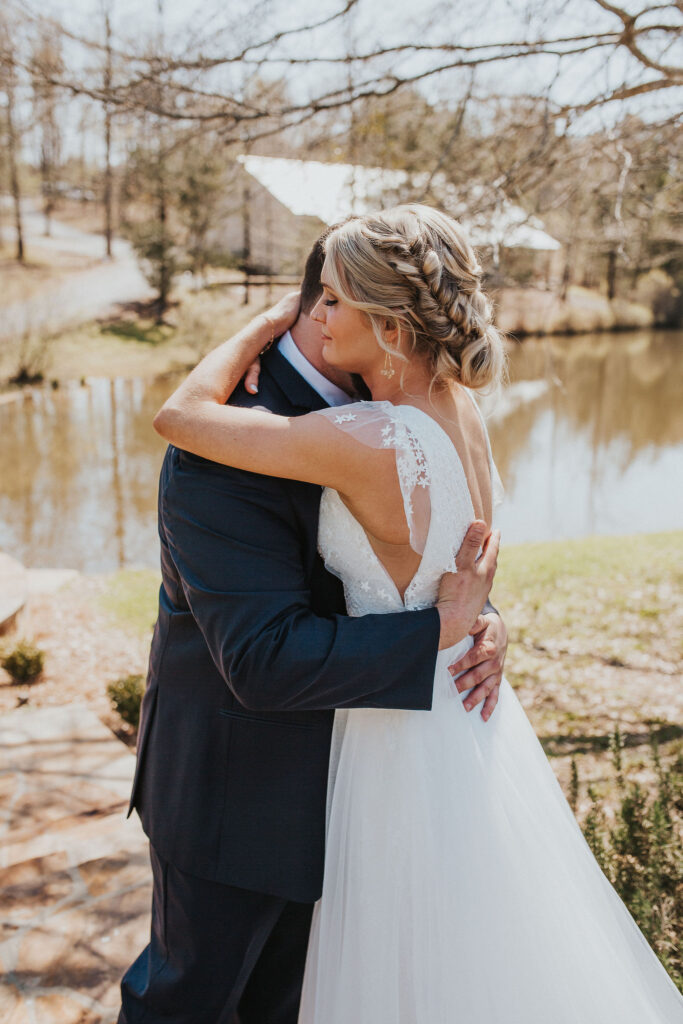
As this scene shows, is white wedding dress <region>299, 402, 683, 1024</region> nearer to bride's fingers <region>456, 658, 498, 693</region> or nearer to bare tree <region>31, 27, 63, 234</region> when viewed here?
bride's fingers <region>456, 658, 498, 693</region>

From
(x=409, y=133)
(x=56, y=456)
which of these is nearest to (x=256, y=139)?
(x=409, y=133)

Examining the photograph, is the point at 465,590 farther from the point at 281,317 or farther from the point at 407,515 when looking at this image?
the point at 281,317

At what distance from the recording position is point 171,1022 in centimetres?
201

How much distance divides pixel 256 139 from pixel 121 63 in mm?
734

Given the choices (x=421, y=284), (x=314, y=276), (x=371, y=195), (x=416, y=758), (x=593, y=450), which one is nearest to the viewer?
(x=421, y=284)

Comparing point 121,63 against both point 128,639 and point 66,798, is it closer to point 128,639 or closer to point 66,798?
point 66,798

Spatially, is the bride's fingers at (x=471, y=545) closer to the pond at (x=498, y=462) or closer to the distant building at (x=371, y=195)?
the distant building at (x=371, y=195)

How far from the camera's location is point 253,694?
1.66 metres

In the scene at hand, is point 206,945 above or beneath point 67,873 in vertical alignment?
above

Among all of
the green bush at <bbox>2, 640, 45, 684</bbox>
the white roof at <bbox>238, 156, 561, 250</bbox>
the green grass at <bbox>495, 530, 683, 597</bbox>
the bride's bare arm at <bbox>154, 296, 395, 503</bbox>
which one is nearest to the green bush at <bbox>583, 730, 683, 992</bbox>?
the bride's bare arm at <bbox>154, 296, 395, 503</bbox>

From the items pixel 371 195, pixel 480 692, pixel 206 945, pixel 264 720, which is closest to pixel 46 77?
pixel 371 195

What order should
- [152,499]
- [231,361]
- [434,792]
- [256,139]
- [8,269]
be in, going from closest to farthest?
[434,792] → [231,361] → [256,139] → [152,499] → [8,269]

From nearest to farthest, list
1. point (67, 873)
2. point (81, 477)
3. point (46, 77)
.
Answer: point (67, 873), point (46, 77), point (81, 477)

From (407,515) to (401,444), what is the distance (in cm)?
15
